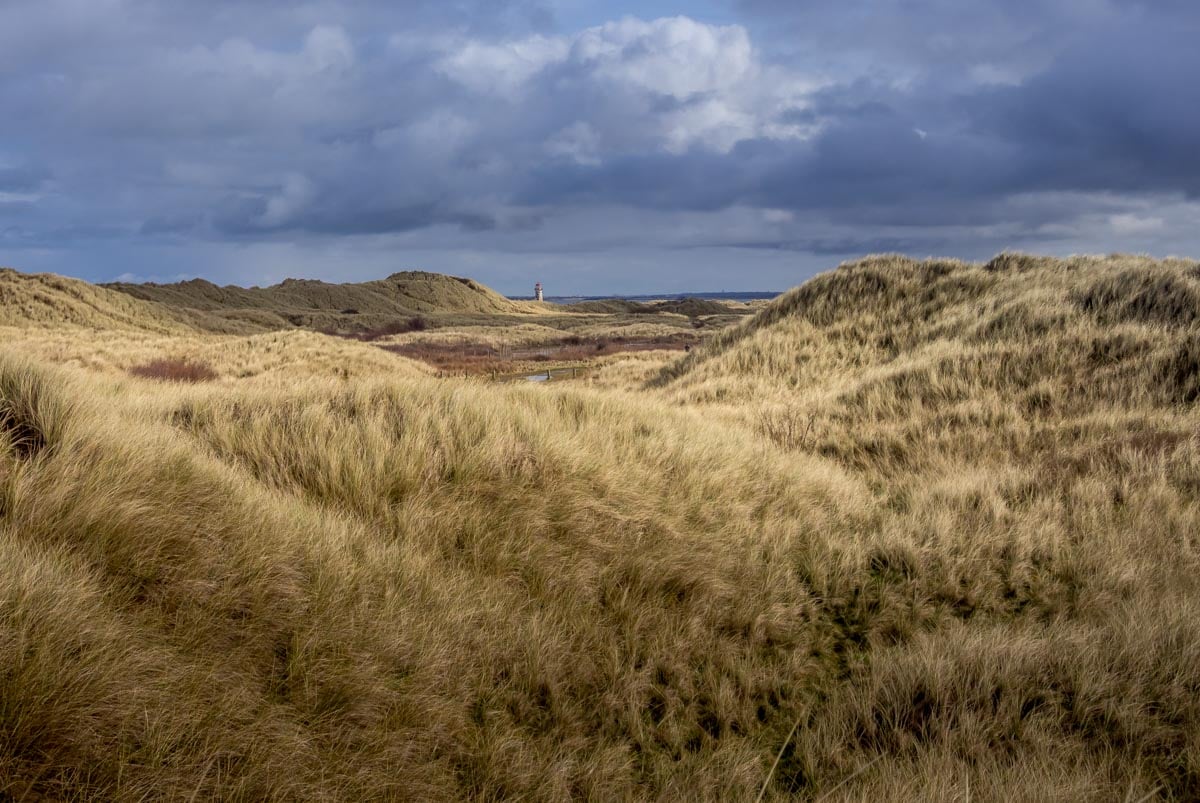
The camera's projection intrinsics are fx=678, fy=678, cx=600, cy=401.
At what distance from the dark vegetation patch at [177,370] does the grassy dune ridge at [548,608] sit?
15693 millimetres

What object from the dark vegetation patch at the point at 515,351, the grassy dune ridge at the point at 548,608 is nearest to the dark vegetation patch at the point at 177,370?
the dark vegetation patch at the point at 515,351

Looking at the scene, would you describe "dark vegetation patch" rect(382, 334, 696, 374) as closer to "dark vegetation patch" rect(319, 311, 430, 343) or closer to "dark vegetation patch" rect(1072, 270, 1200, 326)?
"dark vegetation patch" rect(319, 311, 430, 343)

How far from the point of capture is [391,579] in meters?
4.12

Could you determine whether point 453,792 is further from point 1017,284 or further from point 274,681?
point 1017,284

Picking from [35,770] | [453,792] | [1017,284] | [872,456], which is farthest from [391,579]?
[1017,284]

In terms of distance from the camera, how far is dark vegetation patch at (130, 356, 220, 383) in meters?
21.8

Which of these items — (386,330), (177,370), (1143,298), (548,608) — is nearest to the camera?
(548,608)

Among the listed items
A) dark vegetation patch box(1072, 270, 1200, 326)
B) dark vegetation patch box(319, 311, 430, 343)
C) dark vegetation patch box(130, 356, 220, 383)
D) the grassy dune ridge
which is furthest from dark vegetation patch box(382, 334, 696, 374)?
the grassy dune ridge

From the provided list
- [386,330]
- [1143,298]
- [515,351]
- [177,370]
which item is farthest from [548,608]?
[386,330]

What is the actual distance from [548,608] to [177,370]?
23.1 m

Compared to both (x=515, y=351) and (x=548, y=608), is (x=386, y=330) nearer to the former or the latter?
(x=515, y=351)

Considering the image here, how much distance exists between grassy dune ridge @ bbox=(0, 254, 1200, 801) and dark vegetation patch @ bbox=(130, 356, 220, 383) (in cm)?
1569

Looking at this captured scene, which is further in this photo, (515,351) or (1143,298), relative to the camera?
(515,351)

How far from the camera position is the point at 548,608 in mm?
4387
